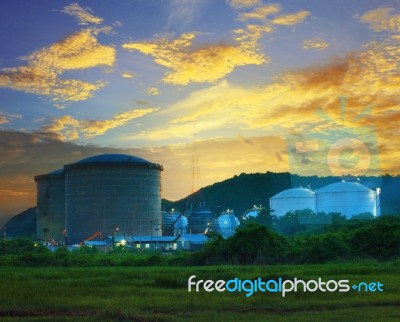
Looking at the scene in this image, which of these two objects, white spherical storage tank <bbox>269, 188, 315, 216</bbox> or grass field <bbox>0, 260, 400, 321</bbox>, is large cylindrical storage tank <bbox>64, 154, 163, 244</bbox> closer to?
white spherical storage tank <bbox>269, 188, 315, 216</bbox>

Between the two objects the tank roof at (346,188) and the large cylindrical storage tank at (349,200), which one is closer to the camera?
the large cylindrical storage tank at (349,200)

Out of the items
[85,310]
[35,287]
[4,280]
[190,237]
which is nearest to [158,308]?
[85,310]

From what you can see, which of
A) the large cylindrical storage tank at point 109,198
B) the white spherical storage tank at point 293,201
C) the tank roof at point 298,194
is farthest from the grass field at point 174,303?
the tank roof at point 298,194

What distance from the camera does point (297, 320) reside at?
1561 centimetres

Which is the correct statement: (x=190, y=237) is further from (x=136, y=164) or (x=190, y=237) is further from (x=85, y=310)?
(x=85, y=310)

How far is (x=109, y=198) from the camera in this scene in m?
96.8

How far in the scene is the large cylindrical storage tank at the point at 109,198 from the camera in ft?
316

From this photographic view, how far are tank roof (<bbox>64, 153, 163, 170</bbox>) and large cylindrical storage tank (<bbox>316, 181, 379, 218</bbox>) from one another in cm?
2990

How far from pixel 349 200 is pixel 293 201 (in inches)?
464

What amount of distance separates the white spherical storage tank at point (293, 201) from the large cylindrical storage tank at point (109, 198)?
23.6 meters

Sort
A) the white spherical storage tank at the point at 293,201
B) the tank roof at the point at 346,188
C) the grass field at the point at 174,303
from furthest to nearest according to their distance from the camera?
the white spherical storage tank at the point at 293,201 → the tank roof at the point at 346,188 → the grass field at the point at 174,303

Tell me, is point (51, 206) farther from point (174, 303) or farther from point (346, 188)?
point (174, 303)

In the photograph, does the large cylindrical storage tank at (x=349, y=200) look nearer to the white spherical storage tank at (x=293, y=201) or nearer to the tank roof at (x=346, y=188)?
the tank roof at (x=346, y=188)

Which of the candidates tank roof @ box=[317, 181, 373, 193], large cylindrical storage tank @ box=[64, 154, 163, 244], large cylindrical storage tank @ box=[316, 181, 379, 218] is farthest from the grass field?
tank roof @ box=[317, 181, 373, 193]
